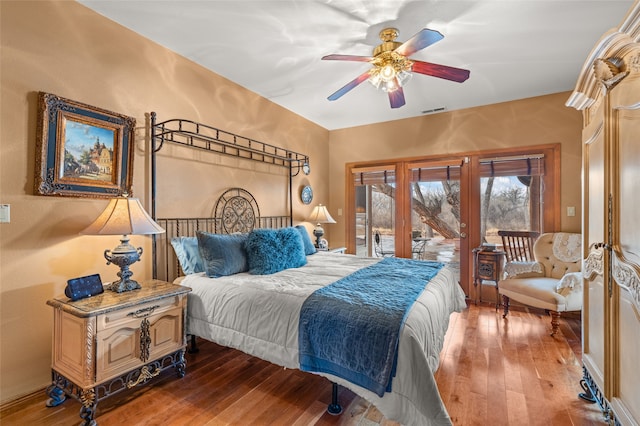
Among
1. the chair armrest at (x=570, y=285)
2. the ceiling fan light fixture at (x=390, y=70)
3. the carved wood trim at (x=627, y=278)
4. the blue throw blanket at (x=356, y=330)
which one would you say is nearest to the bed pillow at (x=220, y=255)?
the blue throw blanket at (x=356, y=330)

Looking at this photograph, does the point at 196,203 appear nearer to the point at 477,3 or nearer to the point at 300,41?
the point at 300,41

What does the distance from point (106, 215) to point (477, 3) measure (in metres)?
3.01

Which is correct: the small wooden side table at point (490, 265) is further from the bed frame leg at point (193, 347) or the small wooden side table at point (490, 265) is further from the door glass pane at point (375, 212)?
the bed frame leg at point (193, 347)

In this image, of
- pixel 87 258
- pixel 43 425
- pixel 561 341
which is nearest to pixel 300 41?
pixel 87 258

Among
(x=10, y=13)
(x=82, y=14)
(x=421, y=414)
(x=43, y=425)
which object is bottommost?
(x=43, y=425)

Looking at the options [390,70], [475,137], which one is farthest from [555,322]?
[390,70]

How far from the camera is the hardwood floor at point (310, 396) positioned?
173 centimetres

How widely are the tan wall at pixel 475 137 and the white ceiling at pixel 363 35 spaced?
309mm

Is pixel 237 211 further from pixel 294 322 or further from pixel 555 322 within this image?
pixel 555 322

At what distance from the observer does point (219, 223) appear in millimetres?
3162

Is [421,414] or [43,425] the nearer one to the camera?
[421,414]

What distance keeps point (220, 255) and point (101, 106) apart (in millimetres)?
1490

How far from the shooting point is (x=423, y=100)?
12.5ft

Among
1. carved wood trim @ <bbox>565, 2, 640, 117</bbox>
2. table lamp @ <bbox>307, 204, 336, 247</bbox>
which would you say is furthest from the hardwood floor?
table lamp @ <bbox>307, 204, 336, 247</bbox>
